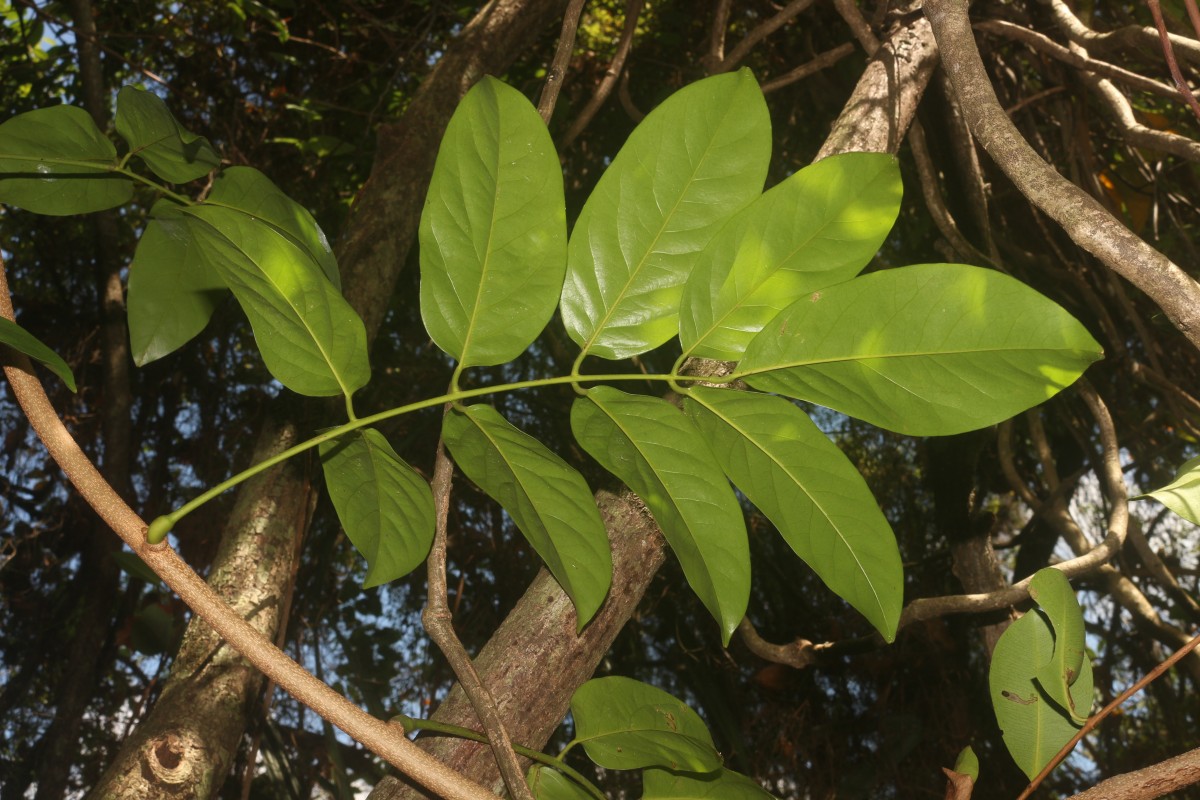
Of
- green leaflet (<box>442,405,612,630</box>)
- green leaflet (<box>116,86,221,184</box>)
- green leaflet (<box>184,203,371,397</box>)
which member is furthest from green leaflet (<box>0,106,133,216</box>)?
green leaflet (<box>442,405,612,630</box>)

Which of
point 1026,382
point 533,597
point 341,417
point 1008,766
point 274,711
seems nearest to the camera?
point 1026,382

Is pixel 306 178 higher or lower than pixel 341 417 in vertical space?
higher

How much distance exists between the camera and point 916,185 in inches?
54.0

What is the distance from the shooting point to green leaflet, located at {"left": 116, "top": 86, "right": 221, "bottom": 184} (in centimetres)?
47

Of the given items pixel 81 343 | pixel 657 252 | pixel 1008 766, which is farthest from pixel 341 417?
pixel 1008 766

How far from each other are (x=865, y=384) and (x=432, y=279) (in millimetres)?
181

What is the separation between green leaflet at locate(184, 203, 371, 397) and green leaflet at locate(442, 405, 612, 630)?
0.18ft

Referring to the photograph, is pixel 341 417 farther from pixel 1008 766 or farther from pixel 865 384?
pixel 1008 766

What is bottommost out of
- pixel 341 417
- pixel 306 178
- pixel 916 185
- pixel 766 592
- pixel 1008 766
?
pixel 1008 766

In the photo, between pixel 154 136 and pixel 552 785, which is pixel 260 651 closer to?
pixel 552 785

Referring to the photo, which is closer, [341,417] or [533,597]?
[533,597]

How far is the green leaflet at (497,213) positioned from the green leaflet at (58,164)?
0.66ft

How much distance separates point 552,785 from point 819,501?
8.1 inches

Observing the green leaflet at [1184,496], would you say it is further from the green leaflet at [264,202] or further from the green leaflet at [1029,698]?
the green leaflet at [264,202]
